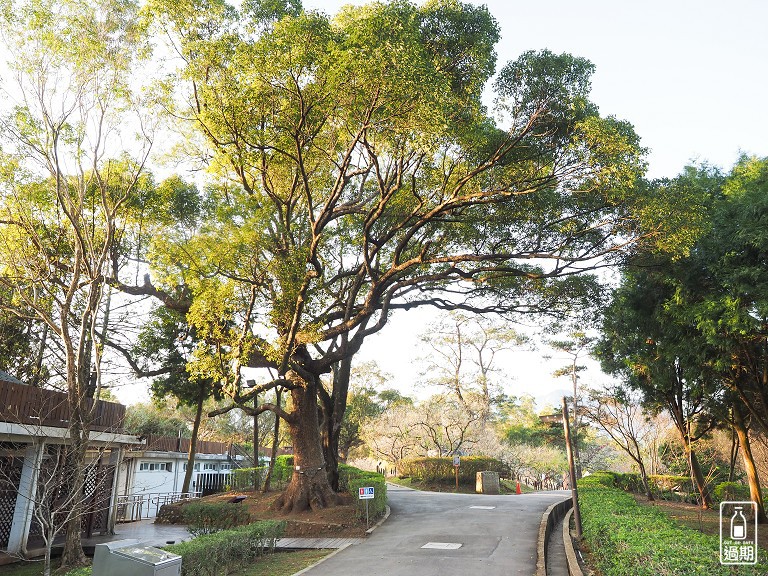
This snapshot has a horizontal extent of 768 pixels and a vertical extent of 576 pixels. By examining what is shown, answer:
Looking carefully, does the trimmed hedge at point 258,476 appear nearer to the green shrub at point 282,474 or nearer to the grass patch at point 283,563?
the green shrub at point 282,474

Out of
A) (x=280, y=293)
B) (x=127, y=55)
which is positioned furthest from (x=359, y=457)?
(x=127, y=55)

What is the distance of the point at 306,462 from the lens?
15359 millimetres

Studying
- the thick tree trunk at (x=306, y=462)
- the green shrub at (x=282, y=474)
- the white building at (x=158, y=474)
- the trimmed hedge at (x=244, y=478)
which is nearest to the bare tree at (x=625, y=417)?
the thick tree trunk at (x=306, y=462)

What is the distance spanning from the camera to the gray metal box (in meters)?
5.48

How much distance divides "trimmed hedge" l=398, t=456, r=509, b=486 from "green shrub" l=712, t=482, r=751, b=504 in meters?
10.2

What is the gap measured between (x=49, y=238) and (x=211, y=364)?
500cm

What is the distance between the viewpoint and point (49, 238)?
12.0m

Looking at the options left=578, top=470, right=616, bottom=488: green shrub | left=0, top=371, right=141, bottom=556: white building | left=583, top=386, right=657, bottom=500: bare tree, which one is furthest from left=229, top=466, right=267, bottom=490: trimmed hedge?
left=583, top=386, right=657, bottom=500: bare tree

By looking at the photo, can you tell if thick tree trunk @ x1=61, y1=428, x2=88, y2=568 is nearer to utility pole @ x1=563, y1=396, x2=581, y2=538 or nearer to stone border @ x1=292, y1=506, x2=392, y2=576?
stone border @ x1=292, y1=506, x2=392, y2=576

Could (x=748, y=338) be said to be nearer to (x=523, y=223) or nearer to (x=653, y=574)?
(x=523, y=223)

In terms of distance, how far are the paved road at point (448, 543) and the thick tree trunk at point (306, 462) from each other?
2.21 m

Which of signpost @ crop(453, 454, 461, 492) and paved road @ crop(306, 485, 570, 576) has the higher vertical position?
signpost @ crop(453, 454, 461, 492)

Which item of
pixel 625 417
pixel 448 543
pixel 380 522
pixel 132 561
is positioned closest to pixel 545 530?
pixel 448 543

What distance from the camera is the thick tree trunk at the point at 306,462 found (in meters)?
14.9
